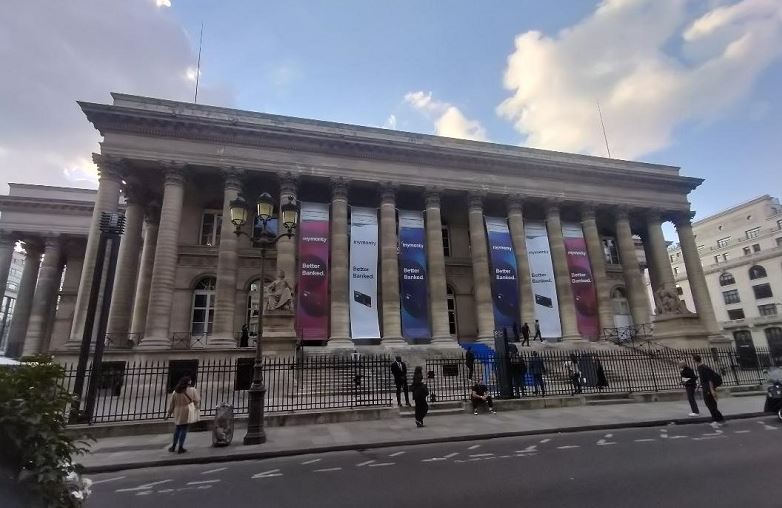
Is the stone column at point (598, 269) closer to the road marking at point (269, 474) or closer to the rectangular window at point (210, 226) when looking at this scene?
the rectangular window at point (210, 226)

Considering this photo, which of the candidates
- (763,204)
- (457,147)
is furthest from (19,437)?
(763,204)

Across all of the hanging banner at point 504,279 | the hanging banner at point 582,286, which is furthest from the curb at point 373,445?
the hanging banner at point 582,286

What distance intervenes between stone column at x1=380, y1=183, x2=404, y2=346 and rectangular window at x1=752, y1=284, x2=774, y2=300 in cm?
5147

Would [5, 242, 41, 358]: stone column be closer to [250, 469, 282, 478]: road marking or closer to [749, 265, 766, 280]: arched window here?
[250, 469, 282, 478]: road marking

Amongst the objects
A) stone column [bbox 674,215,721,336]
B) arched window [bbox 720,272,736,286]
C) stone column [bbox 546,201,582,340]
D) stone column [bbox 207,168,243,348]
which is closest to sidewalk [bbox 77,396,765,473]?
stone column [bbox 207,168,243,348]

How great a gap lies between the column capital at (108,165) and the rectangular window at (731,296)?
67.9 meters

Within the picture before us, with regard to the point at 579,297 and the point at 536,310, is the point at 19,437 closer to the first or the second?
the point at 536,310

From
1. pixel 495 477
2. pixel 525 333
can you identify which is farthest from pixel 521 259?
pixel 495 477

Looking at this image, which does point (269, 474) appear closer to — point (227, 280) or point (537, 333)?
point (227, 280)

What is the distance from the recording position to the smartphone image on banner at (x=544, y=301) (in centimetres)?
2539

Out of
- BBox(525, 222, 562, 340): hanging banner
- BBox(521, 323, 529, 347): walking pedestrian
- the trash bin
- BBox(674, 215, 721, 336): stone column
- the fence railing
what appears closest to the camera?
the trash bin

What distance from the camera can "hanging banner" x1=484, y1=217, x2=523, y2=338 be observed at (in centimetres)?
2475

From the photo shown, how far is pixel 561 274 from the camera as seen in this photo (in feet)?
88.7

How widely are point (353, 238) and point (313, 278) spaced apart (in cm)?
335
